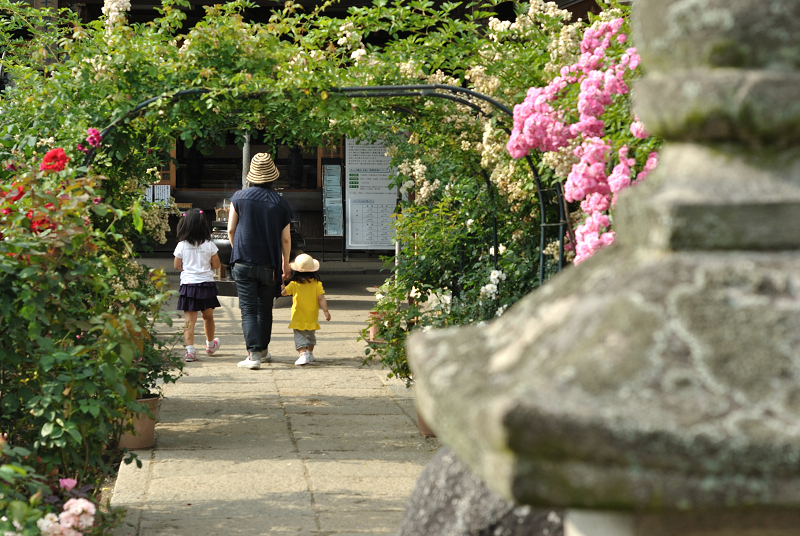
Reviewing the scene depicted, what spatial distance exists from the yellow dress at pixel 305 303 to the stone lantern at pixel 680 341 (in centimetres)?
562

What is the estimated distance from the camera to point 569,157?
3852mm

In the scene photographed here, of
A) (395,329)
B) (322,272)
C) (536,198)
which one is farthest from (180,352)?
(322,272)

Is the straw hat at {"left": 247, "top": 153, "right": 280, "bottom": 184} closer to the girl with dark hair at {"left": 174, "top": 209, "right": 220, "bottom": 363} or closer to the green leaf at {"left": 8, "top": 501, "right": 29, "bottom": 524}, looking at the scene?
the girl with dark hair at {"left": 174, "top": 209, "right": 220, "bottom": 363}

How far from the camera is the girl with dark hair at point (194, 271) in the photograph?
673 cm

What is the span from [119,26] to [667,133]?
4302mm

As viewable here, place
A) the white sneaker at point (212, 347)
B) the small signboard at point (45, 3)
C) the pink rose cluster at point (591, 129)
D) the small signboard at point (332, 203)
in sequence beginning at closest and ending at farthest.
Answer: the pink rose cluster at point (591, 129)
the white sneaker at point (212, 347)
the small signboard at point (45, 3)
the small signboard at point (332, 203)

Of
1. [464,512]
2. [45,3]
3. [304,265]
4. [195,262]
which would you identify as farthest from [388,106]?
[45,3]

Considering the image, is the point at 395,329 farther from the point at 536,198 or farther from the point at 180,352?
the point at 180,352

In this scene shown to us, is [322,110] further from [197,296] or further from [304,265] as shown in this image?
[197,296]

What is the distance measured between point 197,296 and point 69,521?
4.13 meters

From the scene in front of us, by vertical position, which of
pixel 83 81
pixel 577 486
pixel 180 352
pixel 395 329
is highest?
pixel 83 81

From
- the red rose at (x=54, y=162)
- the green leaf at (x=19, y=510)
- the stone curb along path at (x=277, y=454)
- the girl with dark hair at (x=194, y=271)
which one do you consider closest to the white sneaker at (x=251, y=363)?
the stone curb along path at (x=277, y=454)

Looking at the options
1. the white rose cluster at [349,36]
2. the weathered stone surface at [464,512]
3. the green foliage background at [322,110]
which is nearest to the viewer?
the weathered stone surface at [464,512]

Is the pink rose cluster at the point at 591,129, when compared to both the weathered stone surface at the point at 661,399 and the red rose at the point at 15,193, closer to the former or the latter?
the red rose at the point at 15,193
